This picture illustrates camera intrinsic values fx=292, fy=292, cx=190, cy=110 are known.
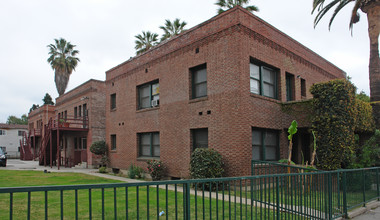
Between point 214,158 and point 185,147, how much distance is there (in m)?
2.61

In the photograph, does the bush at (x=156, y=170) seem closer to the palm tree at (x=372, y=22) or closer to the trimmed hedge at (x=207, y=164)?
the trimmed hedge at (x=207, y=164)

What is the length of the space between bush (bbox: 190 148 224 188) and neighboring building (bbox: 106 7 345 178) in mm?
446

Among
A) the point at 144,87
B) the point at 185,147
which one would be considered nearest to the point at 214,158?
the point at 185,147

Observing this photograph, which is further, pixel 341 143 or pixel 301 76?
pixel 301 76

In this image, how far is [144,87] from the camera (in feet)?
57.2

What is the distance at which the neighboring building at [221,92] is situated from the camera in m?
11.8

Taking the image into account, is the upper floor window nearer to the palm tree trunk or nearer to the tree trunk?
the palm tree trunk

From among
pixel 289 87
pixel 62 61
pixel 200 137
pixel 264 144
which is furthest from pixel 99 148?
pixel 62 61

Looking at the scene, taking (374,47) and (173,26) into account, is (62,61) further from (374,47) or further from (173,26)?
(374,47)

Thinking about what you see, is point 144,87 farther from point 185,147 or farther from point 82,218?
point 82,218

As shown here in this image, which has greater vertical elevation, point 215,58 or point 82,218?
point 215,58

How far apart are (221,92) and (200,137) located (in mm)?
2421

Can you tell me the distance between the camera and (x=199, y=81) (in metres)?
13.6

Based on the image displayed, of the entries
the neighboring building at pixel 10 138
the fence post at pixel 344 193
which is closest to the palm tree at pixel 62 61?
the neighboring building at pixel 10 138
